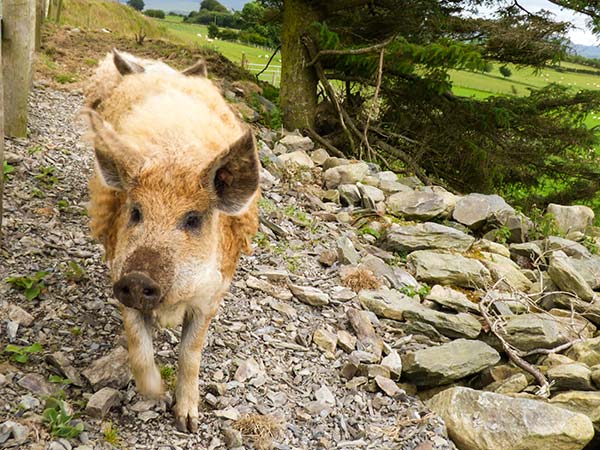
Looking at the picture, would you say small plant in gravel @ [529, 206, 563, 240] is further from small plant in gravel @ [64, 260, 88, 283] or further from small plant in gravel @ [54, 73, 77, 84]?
small plant in gravel @ [54, 73, 77, 84]

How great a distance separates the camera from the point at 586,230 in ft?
38.6

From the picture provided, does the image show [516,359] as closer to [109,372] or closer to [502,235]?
[502,235]

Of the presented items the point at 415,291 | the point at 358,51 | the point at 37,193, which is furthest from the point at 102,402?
the point at 358,51

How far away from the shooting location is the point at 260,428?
177 inches

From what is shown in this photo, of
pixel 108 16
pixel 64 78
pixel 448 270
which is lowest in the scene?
pixel 448 270

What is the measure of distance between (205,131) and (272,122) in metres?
8.13

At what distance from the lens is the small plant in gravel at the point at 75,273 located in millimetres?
5559

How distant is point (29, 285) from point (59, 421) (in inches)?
63.0

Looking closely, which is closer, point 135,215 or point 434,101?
point 135,215

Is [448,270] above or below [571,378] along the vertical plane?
above

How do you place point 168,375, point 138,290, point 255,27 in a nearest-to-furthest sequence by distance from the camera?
point 138,290, point 168,375, point 255,27

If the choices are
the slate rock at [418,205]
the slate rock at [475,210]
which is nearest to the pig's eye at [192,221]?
the slate rock at [418,205]

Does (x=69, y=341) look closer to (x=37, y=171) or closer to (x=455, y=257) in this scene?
(x=37, y=171)

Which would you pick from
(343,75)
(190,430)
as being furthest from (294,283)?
(343,75)
